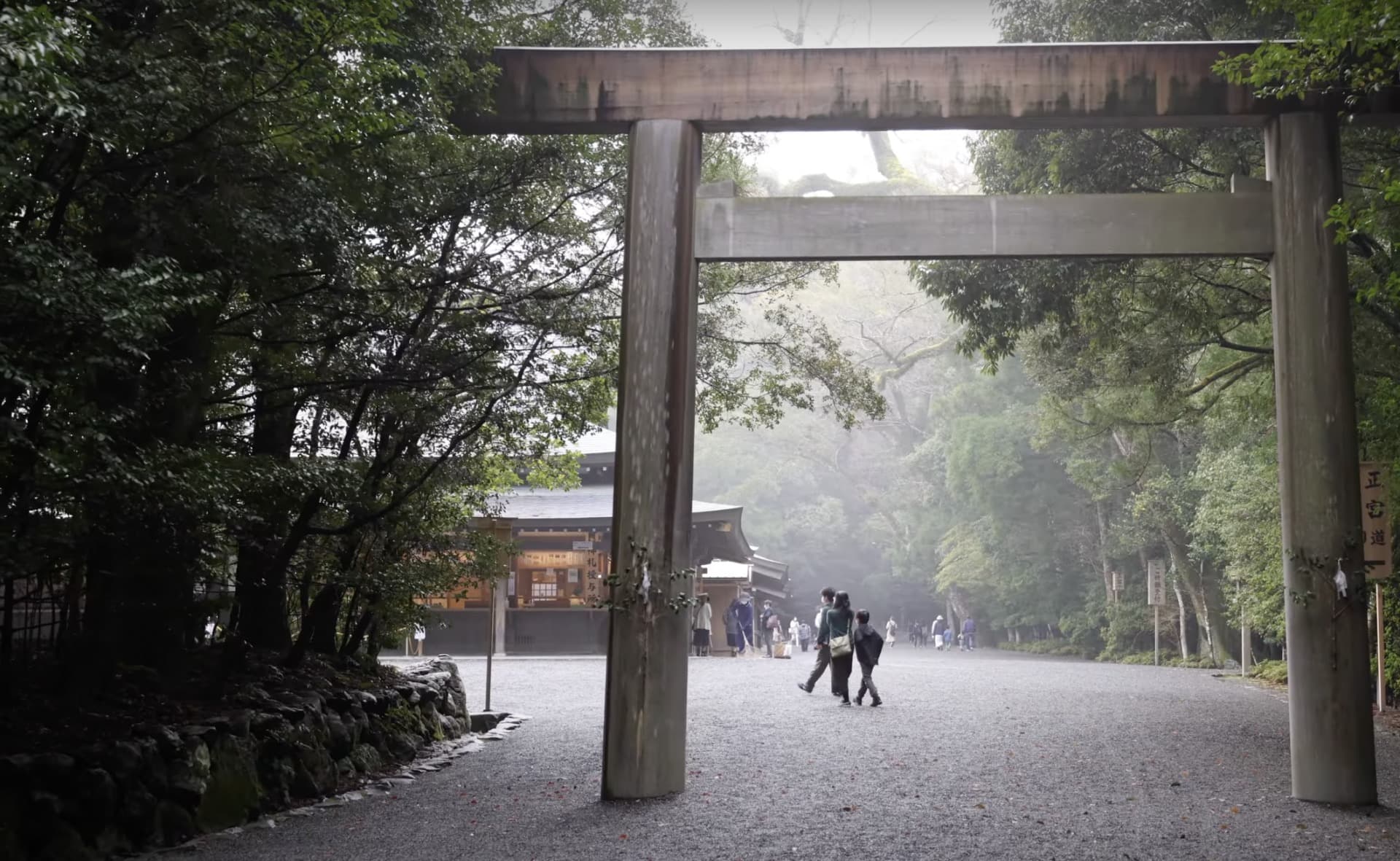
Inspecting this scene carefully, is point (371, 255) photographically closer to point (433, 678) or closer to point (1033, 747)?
point (433, 678)

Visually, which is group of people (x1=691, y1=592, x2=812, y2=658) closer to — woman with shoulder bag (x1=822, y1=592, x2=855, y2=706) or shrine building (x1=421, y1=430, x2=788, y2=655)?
shrine building (x1=421, y1=430, x2=788, y2=655)

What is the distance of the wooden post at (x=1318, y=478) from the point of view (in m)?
6.91

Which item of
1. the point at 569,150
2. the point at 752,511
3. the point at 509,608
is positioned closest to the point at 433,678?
the point at 569,150

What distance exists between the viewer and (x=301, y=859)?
225 inches

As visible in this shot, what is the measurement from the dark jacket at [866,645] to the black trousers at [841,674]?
17 cm

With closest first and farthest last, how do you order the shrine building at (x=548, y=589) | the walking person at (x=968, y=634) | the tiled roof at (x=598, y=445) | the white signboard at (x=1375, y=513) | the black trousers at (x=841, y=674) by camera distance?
the white signboard at (x=1375, y=513) → the black trousers at (x=841, y=674) → the shrine building at (x=548, y=589) → the tiled roof at (x=598, y=445) → the walking person at (x=968, y=634)

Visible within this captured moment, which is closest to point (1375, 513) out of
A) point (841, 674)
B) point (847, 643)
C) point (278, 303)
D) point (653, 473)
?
point (653, 473)

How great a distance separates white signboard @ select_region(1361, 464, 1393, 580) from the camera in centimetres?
789

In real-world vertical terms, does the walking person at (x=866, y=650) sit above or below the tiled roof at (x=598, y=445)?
below

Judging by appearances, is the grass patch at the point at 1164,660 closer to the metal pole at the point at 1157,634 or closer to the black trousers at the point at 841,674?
the metal pole at the point at 1157,634

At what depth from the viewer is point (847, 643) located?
1289 cm

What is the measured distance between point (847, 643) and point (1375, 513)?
5.82 m

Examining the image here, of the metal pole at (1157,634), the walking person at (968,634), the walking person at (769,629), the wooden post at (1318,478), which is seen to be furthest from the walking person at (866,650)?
the walking person at (968,634)

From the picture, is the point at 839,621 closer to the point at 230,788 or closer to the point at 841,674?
the point at 841,674
